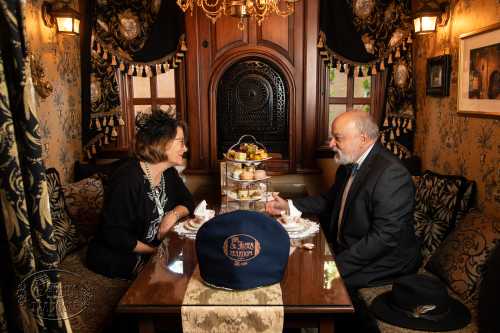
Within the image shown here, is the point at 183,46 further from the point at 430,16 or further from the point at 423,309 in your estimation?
the point at 423,309

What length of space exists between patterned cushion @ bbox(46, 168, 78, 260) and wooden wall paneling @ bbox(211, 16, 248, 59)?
1.74m

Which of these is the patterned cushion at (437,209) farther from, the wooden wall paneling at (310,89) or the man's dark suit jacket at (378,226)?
the wooden wall paneling at (310,89)

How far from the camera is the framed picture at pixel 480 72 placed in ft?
7.75

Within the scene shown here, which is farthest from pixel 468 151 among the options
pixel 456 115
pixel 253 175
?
pixel 253 175

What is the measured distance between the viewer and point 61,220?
277 centimetres

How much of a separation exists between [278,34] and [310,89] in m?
0.53

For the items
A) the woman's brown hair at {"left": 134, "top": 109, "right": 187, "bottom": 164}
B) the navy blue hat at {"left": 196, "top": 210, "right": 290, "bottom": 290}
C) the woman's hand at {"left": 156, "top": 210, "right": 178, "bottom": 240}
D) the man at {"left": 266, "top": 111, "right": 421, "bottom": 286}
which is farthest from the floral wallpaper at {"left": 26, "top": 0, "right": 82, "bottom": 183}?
the navy blue hat at {"left": 196, "top": 210, "right": 290, "bottom": 290}

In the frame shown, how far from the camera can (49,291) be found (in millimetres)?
948

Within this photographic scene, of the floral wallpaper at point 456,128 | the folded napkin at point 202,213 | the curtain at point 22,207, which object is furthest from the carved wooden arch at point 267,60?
the curtain at point 22,207

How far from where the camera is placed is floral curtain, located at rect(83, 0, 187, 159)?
12.1ft

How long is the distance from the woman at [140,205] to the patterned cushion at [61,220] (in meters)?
0.36

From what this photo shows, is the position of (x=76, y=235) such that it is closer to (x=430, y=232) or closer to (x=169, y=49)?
(x=169, y=49)

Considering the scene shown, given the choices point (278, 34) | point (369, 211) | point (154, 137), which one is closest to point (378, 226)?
point (369, 211)

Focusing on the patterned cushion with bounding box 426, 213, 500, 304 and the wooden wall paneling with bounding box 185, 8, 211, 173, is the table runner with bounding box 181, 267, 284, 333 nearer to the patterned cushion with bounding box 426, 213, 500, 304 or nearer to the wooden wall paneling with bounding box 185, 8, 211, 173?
the patterned cushion with bounding box 426, 213, 500, 304
